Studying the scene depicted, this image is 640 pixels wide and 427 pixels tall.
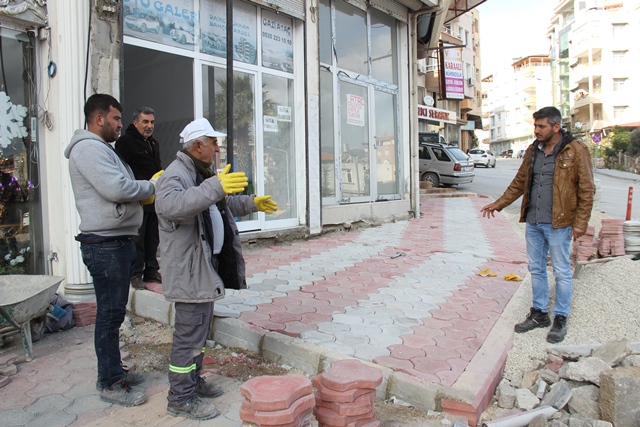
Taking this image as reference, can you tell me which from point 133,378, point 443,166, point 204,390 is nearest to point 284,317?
point 204,390

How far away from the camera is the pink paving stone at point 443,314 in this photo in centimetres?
434

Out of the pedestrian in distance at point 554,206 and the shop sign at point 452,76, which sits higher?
the shop sign at point 452,76

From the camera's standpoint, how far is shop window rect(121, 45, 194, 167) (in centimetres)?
699

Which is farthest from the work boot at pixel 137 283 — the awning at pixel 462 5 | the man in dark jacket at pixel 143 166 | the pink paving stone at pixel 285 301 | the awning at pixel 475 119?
the awning at pixel 475 119

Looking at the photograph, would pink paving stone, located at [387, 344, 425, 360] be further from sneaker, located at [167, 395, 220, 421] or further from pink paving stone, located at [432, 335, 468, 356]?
sneaker, located at [167, 395, 220, 421]

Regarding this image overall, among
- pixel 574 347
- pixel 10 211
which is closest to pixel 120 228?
pixel 10 211

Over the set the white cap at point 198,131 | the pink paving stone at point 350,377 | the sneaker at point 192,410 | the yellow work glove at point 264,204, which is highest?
the white cap at point 198,131

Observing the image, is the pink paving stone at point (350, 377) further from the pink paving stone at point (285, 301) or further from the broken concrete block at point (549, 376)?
the pink paving stone at point (285, 301)

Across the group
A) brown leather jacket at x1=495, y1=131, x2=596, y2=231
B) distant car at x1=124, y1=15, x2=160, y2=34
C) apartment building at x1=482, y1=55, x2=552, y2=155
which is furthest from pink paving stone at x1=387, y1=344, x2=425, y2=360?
apartment building at x1=482, y1=55, x2=552, y2=155

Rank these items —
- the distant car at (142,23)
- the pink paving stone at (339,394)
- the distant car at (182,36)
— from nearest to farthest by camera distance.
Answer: the pink paving stone at (339,394)
the distant car at (142,23)
the distant car at (182,36)

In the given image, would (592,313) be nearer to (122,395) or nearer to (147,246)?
(122,395)

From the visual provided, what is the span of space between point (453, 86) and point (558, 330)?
32.3 m

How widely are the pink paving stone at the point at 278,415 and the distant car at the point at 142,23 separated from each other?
5.35m

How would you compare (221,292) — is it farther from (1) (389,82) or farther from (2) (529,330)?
(1) (389,82)
